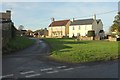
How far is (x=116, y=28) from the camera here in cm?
6762

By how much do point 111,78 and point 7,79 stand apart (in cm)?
438

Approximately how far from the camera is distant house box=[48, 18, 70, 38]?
108 meters

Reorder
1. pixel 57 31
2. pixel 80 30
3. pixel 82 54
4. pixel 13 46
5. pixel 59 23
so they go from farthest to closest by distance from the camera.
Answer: pixel 59 23, pixel 57 31, pixel 80 30, pixel 13 46, pixel 82 54

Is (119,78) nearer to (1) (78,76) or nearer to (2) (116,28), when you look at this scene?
(1) (78,76)

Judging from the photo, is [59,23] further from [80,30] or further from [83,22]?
[80,30]

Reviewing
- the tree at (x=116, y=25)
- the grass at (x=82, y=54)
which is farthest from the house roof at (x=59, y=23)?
the grass at (x=82, y=54)

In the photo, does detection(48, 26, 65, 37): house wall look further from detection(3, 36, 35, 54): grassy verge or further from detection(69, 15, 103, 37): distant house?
detection(3, 36, 35, 54): grassy verge

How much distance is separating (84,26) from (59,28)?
50.1ft

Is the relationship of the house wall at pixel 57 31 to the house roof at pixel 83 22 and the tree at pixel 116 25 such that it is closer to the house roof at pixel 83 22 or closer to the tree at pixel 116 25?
the house roof at pixel 83 22

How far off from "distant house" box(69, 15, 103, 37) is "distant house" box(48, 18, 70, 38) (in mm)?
3803

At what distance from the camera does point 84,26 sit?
9788 centimetres

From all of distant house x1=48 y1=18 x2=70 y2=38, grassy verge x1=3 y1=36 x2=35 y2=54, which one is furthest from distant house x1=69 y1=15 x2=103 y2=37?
grassy verge x1=3 y1=36 x2=35 y2=54

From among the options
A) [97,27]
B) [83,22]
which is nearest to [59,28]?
[83,22]

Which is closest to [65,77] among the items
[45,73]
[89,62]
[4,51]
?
[45,73]
